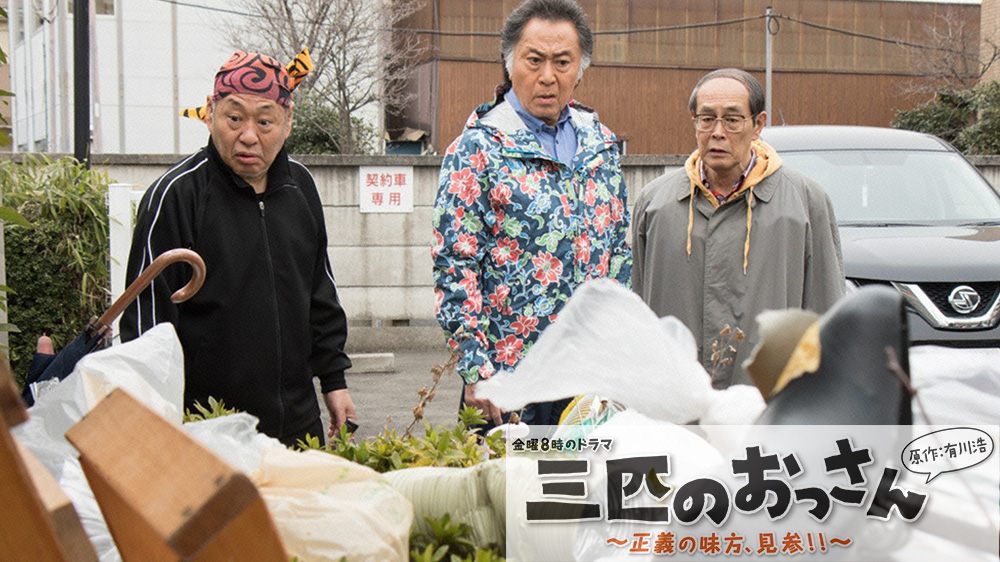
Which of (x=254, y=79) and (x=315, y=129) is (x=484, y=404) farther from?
(x=315, y=129)

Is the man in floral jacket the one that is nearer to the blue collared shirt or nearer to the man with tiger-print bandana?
the blue collared shirt

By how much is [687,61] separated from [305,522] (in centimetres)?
2575

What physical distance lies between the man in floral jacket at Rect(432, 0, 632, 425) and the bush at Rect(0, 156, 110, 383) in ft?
12.7

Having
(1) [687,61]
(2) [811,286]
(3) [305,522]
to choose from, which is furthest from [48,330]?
(1) [687,61]

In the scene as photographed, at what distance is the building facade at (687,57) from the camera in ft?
79.2

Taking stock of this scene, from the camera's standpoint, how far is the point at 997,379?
1.17 m

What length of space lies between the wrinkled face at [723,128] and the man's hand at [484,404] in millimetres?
1104

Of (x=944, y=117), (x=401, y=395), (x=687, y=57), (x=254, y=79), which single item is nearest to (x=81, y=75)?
(x=401, y=395)

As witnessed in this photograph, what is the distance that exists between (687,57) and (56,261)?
21.8m

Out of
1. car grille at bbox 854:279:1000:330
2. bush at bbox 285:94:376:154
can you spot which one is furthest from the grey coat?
bush at bbox 285:94:376:154

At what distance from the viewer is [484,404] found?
274cm

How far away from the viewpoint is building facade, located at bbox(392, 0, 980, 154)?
24.1m

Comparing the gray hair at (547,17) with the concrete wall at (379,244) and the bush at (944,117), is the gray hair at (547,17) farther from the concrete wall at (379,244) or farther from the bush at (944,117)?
the bush at (944,117)

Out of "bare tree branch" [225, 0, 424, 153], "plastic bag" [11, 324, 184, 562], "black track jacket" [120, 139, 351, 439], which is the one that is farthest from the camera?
"bare tree branch" [225, 0, 424, 153]
